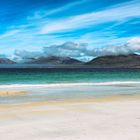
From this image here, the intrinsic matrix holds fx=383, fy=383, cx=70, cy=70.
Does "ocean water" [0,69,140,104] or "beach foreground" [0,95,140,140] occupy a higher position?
"ocean water" [0,69,140,104]

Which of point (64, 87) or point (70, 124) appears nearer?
point (70, 124)

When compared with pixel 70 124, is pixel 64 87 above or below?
above

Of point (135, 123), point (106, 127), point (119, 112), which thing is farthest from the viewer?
point (119, 112)

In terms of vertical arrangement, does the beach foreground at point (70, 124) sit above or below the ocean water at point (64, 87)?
below

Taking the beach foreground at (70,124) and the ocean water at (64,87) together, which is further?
the ocean water at (64,87)

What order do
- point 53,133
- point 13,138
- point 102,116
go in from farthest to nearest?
point 102,116
point 53,133
point 13,138

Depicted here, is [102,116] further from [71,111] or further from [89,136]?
[89,136]

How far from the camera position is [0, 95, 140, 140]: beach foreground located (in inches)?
384

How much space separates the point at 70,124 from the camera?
37.7ft

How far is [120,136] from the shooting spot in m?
9.73

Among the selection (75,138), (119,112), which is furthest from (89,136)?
(119,112)

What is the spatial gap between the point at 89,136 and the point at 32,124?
240cm

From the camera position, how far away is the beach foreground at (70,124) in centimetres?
977

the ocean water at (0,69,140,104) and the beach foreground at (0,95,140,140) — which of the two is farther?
the ocean water at (0,69,140,104)
